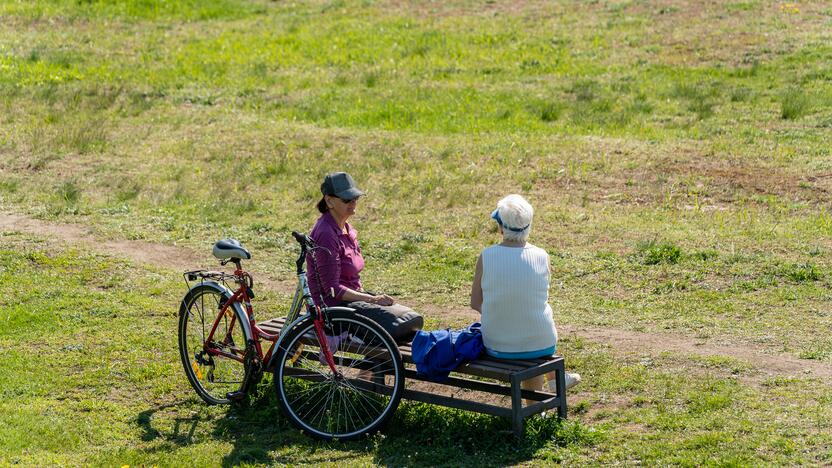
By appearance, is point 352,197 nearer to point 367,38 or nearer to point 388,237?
point 388,237

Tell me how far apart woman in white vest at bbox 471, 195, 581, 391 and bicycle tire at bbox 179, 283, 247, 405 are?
1.96 metres

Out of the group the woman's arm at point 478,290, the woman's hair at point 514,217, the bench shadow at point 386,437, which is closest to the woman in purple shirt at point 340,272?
the woman's arm at point 478,290

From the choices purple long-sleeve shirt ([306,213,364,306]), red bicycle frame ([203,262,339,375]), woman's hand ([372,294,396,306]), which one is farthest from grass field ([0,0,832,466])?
purple long-sleeve shirt ([306,213,364,306])

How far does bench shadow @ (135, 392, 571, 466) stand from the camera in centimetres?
702

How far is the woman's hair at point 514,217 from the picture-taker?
7.15 metres

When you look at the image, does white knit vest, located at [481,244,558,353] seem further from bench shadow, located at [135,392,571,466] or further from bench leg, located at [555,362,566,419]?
bench shadow, located at [135,392,571,466]

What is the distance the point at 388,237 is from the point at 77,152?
20.9 feet

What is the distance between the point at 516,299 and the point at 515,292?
45 millimetres

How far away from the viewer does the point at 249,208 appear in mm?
14195

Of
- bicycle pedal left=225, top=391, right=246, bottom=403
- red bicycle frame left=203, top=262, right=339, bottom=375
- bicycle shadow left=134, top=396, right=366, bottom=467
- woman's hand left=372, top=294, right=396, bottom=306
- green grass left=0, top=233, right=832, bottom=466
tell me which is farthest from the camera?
bicycle pedal left=225, top=391, right=246, bottom=403

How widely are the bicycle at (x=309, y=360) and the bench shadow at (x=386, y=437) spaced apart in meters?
0.12

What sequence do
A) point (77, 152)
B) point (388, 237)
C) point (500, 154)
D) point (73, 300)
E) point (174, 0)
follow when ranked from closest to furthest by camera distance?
point (73, 300) → point (388, 237) → point (500, 154) → point (77, 152) → point (174, 0)

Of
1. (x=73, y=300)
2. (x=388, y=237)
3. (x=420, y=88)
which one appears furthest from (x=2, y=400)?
(x=420, y=88)

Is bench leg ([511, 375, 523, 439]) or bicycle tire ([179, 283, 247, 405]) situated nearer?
bench leg ([511, 375, 523, 439])
